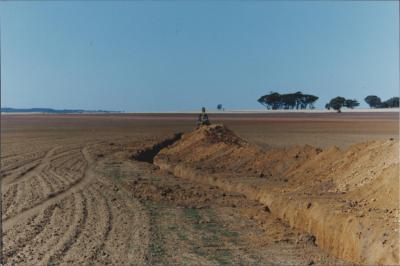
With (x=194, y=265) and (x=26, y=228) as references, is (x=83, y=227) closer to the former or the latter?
(x=26, y=228)

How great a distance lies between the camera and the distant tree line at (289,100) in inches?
4267

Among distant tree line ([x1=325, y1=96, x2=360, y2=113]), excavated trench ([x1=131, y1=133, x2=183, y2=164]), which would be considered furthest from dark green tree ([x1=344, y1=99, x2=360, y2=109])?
excavated trench ([x1=131, y1=133, x2=183, y2=164])

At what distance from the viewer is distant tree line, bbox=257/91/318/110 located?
356ft

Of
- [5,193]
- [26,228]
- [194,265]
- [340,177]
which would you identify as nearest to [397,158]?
[340,177]

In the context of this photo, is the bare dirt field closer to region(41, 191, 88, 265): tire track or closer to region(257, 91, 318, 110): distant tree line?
region(41, 191, 88, 265): tire track

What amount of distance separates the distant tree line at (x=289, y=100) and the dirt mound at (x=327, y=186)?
92.0m

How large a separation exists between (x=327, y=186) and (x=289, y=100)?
327 feet

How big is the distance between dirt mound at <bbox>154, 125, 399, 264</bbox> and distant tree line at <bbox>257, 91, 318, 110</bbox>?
9202 cm

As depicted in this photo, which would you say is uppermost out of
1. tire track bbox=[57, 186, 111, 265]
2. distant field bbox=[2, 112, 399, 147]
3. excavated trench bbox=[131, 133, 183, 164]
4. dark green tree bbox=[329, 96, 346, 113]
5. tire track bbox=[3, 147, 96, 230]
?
dark green tree bbox=[329, 96, 346, 113]

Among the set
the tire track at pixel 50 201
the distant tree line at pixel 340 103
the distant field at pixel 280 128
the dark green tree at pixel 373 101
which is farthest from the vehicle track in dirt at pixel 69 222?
the dark green tree at pixel 373 101

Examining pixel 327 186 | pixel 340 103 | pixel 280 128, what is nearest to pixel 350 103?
pixel 340 103

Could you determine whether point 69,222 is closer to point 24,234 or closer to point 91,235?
point 24,234

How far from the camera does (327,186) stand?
34.0 ft

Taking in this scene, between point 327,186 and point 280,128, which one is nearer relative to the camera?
point 327,186
